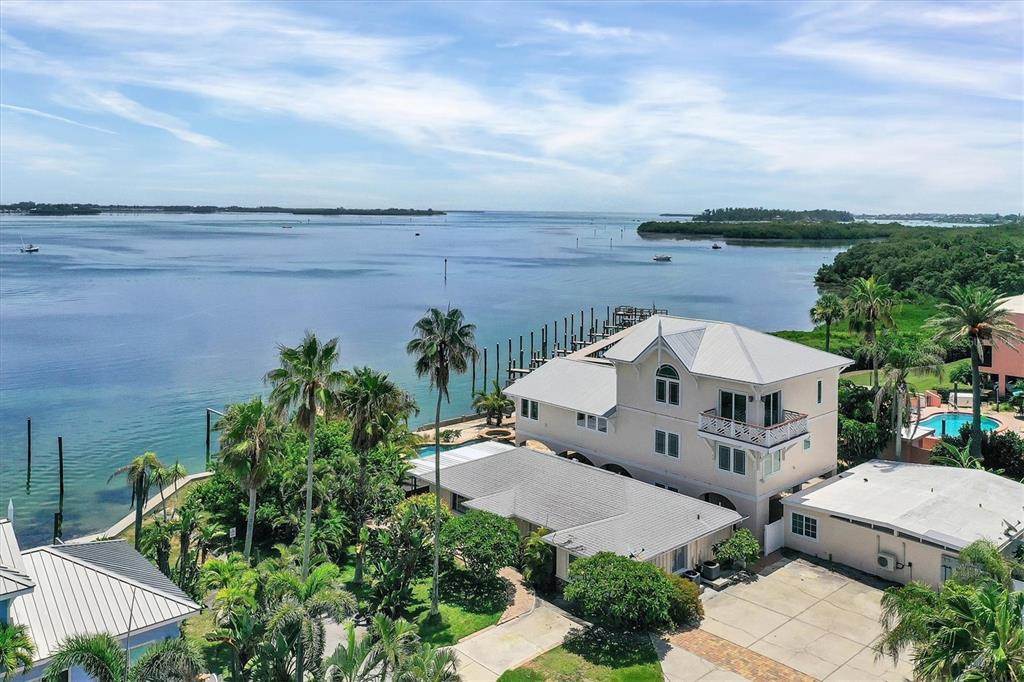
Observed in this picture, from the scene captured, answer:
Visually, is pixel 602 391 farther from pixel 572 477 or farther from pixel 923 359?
pixel 923 359

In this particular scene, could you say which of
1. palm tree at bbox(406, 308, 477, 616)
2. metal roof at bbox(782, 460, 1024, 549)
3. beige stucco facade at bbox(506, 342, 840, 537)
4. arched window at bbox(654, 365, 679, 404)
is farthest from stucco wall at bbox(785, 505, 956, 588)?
palm tree at bbox(406, 308, 477, 616)

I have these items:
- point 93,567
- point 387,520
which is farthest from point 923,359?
point 93,567

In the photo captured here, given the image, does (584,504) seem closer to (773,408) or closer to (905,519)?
(773,408)

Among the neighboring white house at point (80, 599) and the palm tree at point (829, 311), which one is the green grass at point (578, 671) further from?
the palm tree at point (829, 311)

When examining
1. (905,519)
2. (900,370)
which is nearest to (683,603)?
(905,519)

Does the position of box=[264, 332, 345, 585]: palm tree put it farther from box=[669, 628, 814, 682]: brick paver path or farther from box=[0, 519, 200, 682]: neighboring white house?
box=[669, 628, 814, 682]: brick paver path

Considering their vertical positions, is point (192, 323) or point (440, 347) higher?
point (440, 347)

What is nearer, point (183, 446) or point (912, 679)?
point (912, 679)
